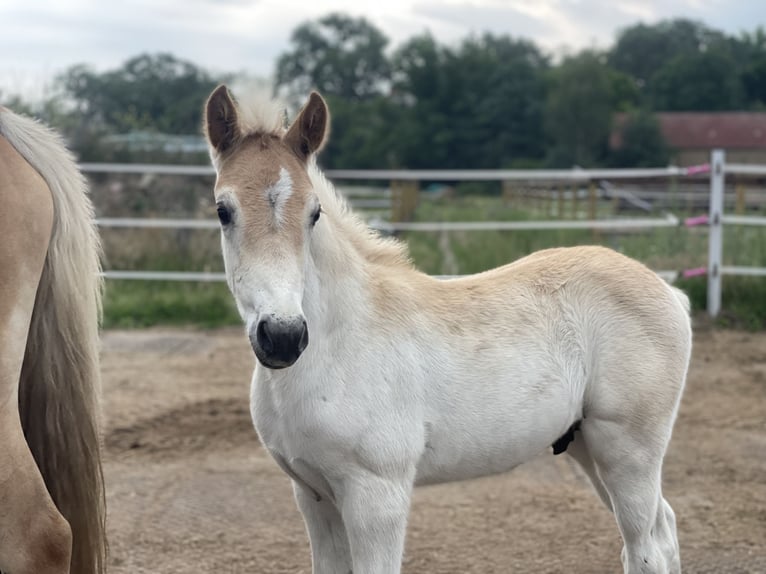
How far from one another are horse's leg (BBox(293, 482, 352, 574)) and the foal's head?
2.14 ft

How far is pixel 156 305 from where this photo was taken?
8.53 metres

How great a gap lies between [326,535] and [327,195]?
1.05 m

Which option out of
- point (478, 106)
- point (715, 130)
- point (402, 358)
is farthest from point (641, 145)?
point (402, 358)

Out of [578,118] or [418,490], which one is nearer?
[418,490]

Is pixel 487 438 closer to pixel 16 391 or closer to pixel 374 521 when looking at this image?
pixel 374 521

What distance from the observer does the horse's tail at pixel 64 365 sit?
8.05 feet

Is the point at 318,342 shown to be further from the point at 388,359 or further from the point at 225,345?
the point at 225,345

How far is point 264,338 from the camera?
2080 mm

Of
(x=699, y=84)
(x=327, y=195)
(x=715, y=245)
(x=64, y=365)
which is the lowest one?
(x=715, y=245)

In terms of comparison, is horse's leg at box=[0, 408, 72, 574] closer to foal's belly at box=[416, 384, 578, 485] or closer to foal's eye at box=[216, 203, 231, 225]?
foal's eye at box=[216, 203, 231, 225]

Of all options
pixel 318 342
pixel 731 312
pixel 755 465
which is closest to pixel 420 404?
pixel 318 342

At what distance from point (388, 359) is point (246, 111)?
82 centimetres

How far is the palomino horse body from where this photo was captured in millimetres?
2260

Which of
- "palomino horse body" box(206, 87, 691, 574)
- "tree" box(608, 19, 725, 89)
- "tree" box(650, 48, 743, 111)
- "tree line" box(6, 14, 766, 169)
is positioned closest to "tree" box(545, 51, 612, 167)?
"tree line" box(6, 14, 766, 169)
